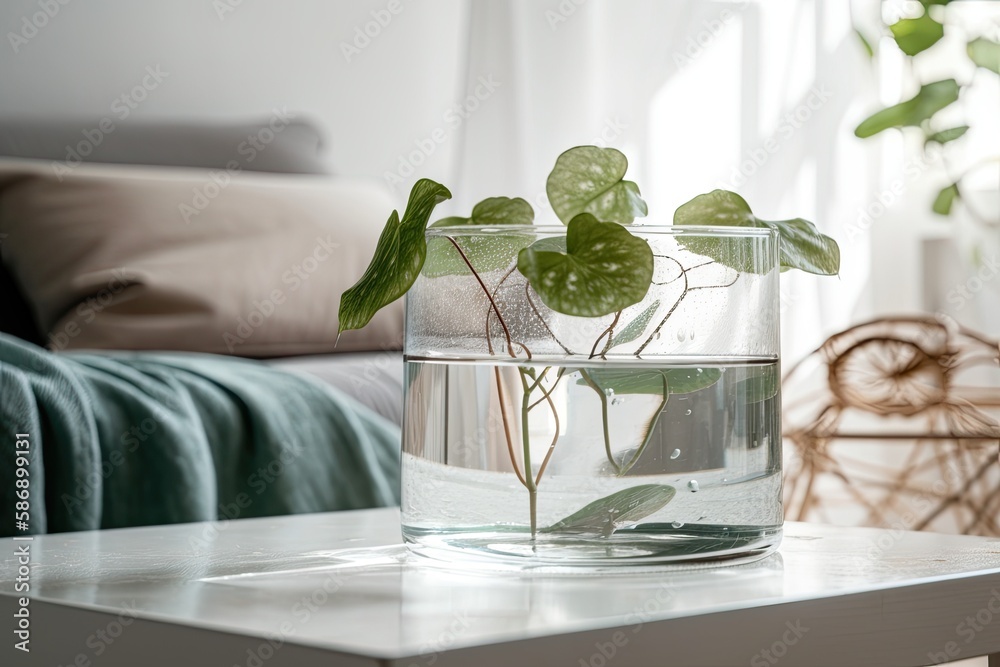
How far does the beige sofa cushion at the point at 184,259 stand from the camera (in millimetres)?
1931

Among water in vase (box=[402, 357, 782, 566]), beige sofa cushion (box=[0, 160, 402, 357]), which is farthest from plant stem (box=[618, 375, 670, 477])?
beige sofa cushion (box=[0, 160, 402, 357])

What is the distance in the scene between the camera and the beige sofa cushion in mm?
1931

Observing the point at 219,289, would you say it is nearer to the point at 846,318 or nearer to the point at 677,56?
the point at 677,56

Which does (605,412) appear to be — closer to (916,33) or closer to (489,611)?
(489,611)

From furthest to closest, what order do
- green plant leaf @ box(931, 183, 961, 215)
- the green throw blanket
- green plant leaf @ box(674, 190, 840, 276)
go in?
green plant leaf @ box(931, 183, 961, 215), the green throw blanket, green plant leaf @ box(674, 190, 840, 276)

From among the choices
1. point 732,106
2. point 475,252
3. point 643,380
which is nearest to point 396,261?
point 475,252

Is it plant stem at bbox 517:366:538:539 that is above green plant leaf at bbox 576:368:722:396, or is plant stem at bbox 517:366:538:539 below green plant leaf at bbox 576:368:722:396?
below

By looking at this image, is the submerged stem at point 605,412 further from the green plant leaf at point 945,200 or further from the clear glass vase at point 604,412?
the green plant leaf at point 945,200

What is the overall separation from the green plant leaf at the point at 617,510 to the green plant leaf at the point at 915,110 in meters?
1.99

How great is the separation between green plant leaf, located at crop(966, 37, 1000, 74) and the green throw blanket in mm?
1631

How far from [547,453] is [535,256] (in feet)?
0.34

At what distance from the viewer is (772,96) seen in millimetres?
2473

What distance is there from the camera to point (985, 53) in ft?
8.03

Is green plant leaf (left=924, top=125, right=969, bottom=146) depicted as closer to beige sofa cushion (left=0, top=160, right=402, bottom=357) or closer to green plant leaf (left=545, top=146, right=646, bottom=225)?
beige sofa cushion (left=0, top=160, right=402, bottom=357)
